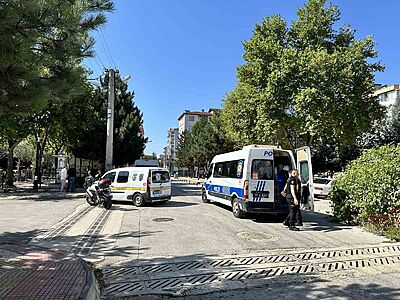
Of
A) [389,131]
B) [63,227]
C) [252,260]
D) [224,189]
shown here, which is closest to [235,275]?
[252,260]

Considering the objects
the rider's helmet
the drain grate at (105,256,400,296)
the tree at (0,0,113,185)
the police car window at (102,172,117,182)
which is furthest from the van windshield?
the tree at (0,0,113,185)

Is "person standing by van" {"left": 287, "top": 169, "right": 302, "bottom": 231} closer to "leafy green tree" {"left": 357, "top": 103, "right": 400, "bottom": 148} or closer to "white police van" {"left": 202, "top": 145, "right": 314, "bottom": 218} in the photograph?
"white police van" {"left": 202, "top": 145, "right": 314, "bottom": 218}

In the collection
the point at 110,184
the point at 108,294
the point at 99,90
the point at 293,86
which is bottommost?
the point at 108,294

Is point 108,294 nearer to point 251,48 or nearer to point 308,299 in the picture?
point 308,299

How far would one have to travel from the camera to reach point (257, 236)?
9328mm

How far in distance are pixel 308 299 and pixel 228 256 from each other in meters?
2.47

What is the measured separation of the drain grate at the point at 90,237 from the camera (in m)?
7.78

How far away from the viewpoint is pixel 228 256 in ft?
23.5

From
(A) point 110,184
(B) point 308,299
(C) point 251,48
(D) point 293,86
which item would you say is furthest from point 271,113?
(B) point 308,299

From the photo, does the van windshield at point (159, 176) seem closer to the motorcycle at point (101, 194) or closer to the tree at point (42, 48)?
the motorcycle at point (101, 194)

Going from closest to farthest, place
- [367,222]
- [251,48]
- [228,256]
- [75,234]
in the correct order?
[228,256]
[75,234]
[367,222]
[251,48]

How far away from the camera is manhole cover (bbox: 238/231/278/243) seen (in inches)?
352

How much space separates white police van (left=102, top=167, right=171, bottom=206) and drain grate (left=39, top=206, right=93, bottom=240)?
2.79m

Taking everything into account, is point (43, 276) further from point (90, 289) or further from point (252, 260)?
point (252, 260)
